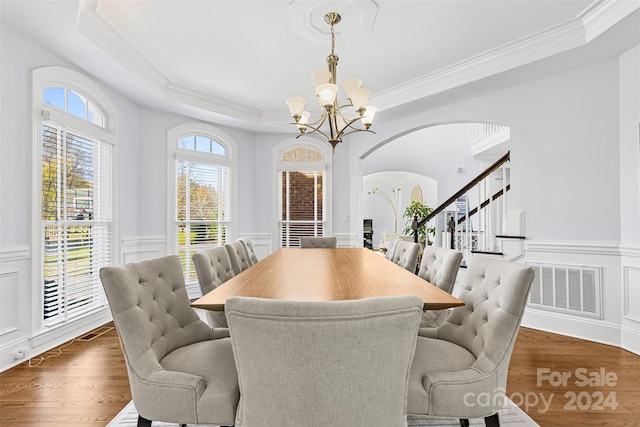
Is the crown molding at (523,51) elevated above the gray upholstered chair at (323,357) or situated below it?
above

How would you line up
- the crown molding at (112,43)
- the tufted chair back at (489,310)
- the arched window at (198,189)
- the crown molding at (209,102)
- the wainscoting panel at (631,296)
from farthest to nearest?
the arched window at (198,189) < the crown molding at (209,102) < the wainscoting panel at (631,296) < the crown molding at (112,43) < the tufted chair back at (489,310)

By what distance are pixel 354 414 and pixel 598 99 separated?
3.74 m

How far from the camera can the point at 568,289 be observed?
3422 millimetres

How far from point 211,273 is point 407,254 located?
1.58 metres

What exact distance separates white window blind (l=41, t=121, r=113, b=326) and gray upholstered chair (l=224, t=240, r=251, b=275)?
1.56m

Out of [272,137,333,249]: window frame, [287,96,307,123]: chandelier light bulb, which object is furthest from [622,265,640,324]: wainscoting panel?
[272,137,333,249]: window frame

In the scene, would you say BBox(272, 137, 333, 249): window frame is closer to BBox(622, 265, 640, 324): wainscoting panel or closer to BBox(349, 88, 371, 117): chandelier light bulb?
BBox(349, 88, 371, 117): chandelier light bulb

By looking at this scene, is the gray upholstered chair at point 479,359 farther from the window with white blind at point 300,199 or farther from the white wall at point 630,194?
the window with white blind at point 300,199

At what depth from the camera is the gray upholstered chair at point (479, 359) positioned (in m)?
1.31

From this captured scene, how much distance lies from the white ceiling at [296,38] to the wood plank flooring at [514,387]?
8.38 ft

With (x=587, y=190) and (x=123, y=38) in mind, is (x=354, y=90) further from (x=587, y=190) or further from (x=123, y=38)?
(x=587, y=190)

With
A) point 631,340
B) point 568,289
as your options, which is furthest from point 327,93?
point 631,340

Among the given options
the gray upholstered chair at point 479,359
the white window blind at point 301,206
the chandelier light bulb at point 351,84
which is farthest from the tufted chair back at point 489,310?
the white window blind at point 301,206

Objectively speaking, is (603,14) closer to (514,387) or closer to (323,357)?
(514,387)
